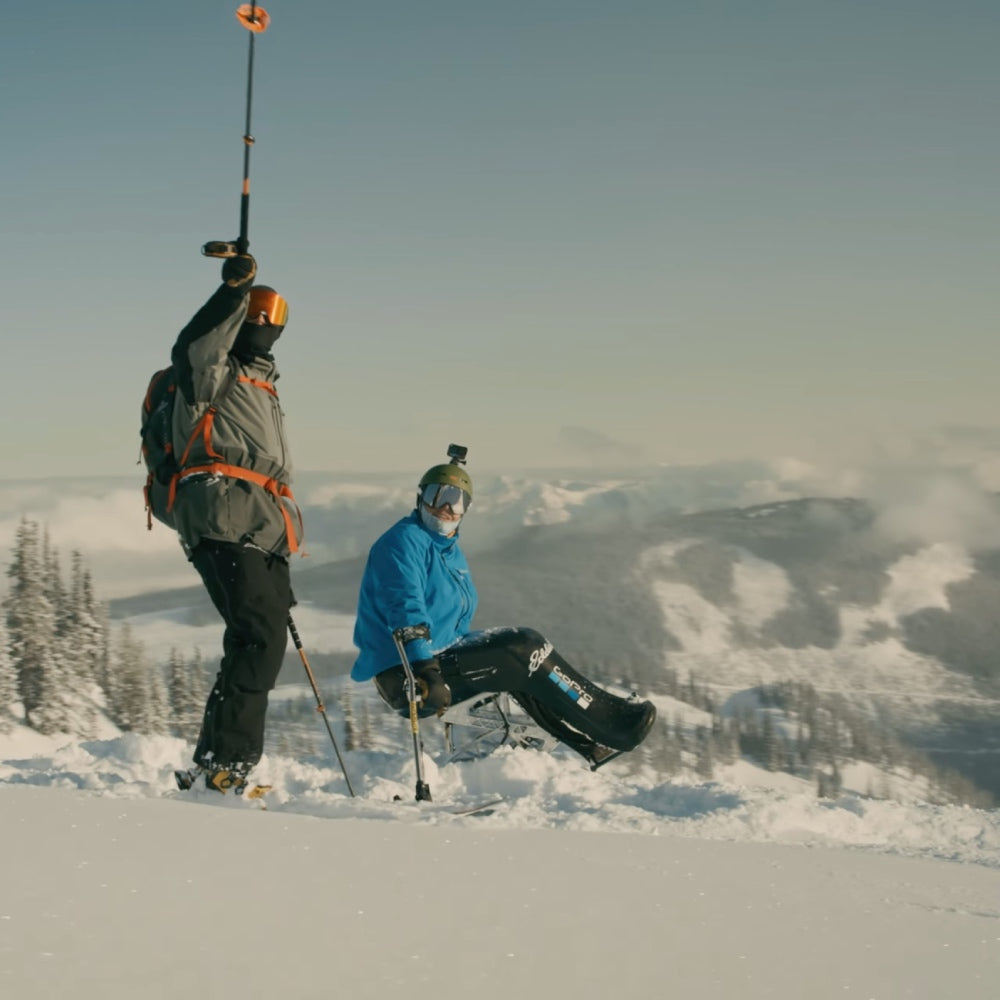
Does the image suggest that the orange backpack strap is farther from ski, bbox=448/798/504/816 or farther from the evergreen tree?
the evergreen tree

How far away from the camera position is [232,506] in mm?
4996

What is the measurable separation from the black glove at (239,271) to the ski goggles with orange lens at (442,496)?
2514 millimetres

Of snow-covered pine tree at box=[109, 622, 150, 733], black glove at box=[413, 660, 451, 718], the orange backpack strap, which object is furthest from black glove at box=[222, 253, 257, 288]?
snow-covered pine tree at box=[109, 622, 150, 733]

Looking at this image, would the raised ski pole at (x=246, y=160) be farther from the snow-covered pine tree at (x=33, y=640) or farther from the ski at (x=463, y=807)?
the snow-covered pine tree at (x=33, y=640)

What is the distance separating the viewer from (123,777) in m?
5.53

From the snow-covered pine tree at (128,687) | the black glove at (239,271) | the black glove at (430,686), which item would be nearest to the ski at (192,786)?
the black glove at (430,686)

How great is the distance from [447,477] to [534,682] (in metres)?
1.62

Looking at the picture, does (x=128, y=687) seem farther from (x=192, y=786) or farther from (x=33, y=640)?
(x=192, y=786)

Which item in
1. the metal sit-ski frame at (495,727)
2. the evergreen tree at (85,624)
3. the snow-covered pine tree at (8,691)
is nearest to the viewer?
the metal sit-ski frame at (495,727)

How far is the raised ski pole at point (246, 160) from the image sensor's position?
16.4 feet

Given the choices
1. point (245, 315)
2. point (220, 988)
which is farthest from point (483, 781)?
point (220, 988)

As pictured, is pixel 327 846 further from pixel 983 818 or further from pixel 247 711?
pixel 983 818

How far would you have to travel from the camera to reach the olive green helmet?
7.14 m

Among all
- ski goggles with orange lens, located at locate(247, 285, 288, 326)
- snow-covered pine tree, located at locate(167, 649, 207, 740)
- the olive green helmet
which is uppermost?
ski goggles with orange lens, located at locate(247, 285, 288, 326)
